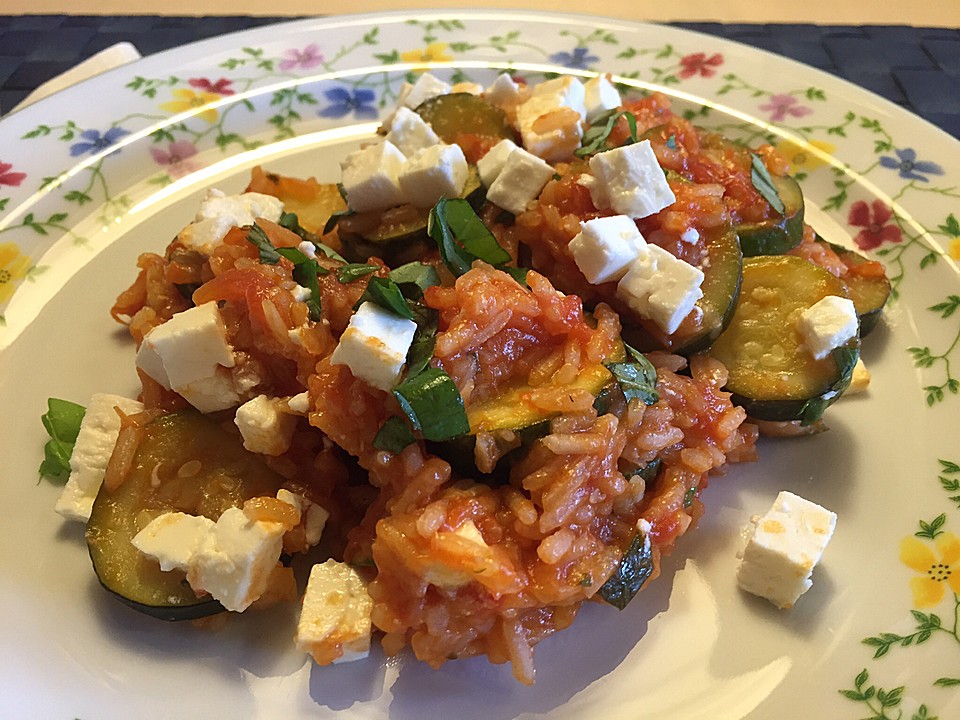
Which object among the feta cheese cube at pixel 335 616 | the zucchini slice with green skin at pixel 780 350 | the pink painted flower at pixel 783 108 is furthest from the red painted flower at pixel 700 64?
the feta cheese cube at pixel 335 616

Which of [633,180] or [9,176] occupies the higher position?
[633,180]

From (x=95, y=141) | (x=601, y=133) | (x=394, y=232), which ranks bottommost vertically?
(x=95, y=141)

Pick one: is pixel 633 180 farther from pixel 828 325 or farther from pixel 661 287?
pixel 828 325

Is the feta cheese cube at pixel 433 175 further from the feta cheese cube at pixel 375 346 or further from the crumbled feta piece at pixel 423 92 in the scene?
the feta cheese cube at pixel 375 346

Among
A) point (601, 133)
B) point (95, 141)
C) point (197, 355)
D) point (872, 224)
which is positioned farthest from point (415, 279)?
point (95, 141)

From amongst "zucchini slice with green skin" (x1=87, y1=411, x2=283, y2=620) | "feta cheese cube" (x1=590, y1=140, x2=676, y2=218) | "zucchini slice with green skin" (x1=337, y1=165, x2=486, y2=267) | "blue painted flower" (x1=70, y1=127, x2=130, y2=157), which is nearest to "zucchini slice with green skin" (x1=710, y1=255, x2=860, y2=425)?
"feta cheese cube" (x1=590, y1=140, x2=676, y2=218)

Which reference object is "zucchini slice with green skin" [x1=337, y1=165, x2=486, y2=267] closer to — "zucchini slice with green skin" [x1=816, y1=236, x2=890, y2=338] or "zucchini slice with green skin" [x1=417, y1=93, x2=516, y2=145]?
"zucchini slice with green skin" [x1=417, y1=93, x2=516, y2=145]

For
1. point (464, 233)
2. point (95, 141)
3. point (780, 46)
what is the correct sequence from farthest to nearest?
point (780, 46) → point (95, 141) → point (464, 233)
